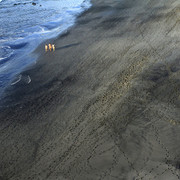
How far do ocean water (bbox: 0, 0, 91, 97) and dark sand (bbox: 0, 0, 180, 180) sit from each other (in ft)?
6.78

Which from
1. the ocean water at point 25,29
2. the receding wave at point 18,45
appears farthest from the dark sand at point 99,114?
the receding wave at point 18,45

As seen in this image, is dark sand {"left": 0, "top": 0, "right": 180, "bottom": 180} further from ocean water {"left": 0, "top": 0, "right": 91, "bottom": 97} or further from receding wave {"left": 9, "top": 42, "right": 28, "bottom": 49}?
receding wave {"left": 9, "top": 42, "right": 28, "bottom": 49}

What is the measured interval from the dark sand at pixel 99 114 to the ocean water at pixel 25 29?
2.07 m

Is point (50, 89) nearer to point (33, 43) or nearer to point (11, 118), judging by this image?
point (11, 118)

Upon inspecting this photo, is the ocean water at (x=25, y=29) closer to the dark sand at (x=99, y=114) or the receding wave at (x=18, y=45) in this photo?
the receding wave at (x=18, y=45)

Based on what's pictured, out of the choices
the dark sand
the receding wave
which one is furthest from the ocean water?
the dark sand

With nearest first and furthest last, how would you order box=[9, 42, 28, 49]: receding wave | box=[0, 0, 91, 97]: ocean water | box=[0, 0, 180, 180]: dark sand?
box=[0, 0, 180, 180]: dark sand < box=[0, 0, 91, 97]: ocean water < box=[9, 42, 28, 49]: receding wave

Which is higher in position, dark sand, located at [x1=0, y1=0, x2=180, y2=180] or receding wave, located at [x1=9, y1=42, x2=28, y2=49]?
receding wave, located at [x1=9, y1=42, x2=28, y2=49]

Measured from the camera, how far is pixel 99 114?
13039 millimetres

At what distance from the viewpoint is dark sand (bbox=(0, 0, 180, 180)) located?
399 inches

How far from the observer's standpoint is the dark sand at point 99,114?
1012 cm

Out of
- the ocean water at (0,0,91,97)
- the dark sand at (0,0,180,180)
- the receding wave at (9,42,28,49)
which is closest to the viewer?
the dark sand at (0,0,180,180)

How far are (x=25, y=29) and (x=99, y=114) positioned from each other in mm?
23711

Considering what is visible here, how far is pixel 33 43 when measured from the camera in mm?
25891
